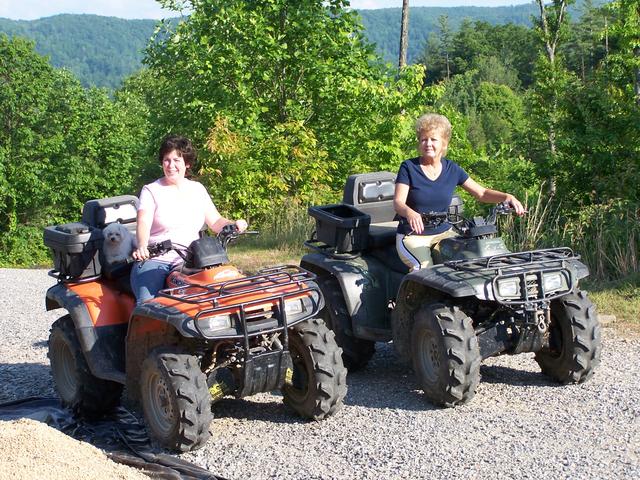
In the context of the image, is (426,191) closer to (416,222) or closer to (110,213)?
(416,222)

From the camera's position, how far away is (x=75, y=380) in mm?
6758

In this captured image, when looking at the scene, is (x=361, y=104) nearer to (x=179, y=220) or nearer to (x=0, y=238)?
(x=179, y=220)

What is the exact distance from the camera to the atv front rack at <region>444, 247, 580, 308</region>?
631 cm

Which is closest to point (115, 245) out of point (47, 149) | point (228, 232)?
point (228, 232)

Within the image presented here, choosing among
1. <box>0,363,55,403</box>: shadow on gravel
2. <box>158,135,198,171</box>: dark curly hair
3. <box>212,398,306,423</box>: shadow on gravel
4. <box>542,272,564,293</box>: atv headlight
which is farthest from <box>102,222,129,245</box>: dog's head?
<box>542,272,564,293</box>: atv headlight

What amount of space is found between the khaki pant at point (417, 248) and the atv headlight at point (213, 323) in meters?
1.88

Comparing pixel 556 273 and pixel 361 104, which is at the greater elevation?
pixel 361 104

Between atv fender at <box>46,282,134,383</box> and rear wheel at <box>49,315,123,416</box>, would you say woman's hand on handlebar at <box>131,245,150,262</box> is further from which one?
rear wheel at <box>49,315,123,416</box>

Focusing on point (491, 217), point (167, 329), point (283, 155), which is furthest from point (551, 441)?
point (283, 155)

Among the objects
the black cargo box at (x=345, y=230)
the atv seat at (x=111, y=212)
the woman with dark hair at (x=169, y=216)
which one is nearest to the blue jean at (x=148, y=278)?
the woman with dark hair at (x=169, y=216)

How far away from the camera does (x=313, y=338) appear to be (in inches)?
243

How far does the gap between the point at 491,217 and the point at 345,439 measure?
78.6 inches

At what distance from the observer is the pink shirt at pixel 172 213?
256 inches

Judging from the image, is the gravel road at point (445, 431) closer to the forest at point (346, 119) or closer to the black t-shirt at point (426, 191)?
the black t-shirt at point (426, 191)
